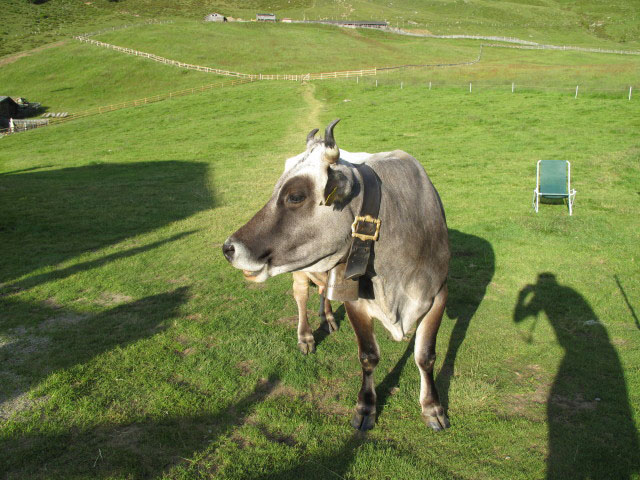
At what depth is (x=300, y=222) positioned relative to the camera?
3504 millimetres

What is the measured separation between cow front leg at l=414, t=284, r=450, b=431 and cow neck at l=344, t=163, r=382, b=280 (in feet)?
3.87

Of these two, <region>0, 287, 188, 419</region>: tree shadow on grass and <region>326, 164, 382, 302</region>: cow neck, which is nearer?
<region>326, 164, 382, 302</region>: cow neck

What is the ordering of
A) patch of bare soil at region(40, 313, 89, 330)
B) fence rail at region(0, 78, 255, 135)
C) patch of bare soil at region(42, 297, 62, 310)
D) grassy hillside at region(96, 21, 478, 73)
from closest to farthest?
patch of bare soil at region(40, 313, 89, 330), patch of bare soil at region(42, 297, 62, 310), fence rail at region(0, 78, 255, 135), grassy hillside at region(96, 21, 478, 73)

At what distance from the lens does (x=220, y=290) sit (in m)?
8.26

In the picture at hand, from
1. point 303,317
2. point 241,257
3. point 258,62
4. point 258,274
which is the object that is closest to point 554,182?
point 303,317

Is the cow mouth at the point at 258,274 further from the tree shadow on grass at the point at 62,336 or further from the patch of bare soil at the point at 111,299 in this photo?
the patch of bare soil at the point at 111,299

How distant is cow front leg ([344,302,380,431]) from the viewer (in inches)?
177

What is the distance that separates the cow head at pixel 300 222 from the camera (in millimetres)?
3387

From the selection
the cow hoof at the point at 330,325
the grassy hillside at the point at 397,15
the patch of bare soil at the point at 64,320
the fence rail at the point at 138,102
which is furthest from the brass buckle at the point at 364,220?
the grassy hillside at the point at 397,15

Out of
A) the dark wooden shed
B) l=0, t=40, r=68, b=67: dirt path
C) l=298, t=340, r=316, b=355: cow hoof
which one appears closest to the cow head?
l=298, t=340, r=316, b=355: cow hoof

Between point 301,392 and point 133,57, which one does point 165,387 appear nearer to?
point 301,392

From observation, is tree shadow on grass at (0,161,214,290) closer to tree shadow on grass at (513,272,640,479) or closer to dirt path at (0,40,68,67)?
tree shadow on grass at (513,272,640,479)

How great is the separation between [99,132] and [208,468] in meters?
37.4

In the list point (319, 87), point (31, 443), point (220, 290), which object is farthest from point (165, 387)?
point (319, 87)
